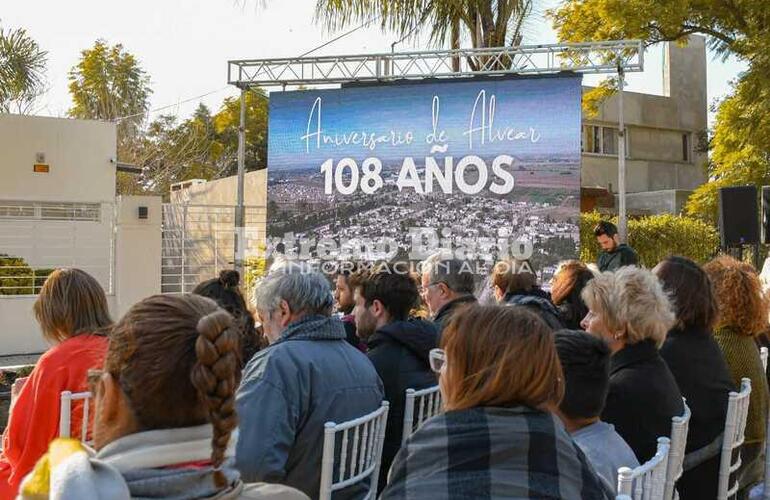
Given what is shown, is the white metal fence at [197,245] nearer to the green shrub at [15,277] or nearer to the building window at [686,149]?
the green shrub at [15,277]

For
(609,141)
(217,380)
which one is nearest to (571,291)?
(217,380)

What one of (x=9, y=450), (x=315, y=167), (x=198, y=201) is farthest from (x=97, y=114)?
(x=9, y=450)

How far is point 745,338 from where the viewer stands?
352 cm

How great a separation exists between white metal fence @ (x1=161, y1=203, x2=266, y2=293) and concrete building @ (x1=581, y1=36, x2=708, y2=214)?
11.2 metres

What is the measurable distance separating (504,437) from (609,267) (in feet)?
20.1

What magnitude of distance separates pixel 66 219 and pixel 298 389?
9.55 metres

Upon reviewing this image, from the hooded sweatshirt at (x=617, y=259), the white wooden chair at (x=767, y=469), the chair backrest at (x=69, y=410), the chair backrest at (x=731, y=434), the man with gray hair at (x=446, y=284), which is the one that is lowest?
the white wooden chair at (x=767, y=469)

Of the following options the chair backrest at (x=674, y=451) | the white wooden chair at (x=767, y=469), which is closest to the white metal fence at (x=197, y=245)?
the white wooden chair at (x=767, y=469)

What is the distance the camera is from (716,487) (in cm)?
295

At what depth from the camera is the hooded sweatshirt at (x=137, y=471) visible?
108 cm

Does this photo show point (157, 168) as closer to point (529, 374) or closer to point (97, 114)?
point (97, 114)

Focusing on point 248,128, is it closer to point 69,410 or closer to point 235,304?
point 235,304

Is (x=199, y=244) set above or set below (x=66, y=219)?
below

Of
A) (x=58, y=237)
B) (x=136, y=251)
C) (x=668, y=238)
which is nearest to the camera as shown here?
(x=136, y=251)
